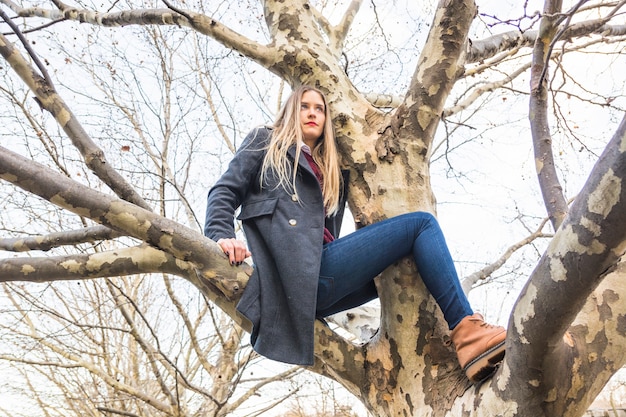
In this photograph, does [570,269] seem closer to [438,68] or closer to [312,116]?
[438,68]

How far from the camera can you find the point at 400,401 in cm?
177

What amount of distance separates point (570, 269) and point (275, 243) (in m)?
1.06

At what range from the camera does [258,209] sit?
2.01 meters

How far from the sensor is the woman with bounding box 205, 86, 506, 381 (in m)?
1.71

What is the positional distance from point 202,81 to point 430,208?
175 inches

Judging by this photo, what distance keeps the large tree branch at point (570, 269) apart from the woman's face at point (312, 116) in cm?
138

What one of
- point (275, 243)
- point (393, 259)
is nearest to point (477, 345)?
point (393, 259)

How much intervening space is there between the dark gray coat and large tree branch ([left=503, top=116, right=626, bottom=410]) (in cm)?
Answer: 74

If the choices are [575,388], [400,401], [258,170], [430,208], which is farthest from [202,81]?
[575,388]

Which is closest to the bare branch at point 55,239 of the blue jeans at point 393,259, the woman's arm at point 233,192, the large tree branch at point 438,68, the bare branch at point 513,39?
the woman's arm at point 233,192

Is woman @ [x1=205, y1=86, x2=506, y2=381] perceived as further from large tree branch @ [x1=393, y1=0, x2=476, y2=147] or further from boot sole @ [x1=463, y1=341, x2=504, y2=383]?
large tree branch @ [x1=393, y1=0, x2=476, y2=147]

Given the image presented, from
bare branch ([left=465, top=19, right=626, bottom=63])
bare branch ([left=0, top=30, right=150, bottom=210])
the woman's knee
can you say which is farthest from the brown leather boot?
bare branch ([left=465, top=19, right=626, bottom=63])

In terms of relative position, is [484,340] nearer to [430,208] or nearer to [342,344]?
[342,344]

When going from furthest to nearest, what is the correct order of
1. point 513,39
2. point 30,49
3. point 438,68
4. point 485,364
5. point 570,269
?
point 513,39 < point 438,68 < point 30,49 < point 485,364 < point 570,269
